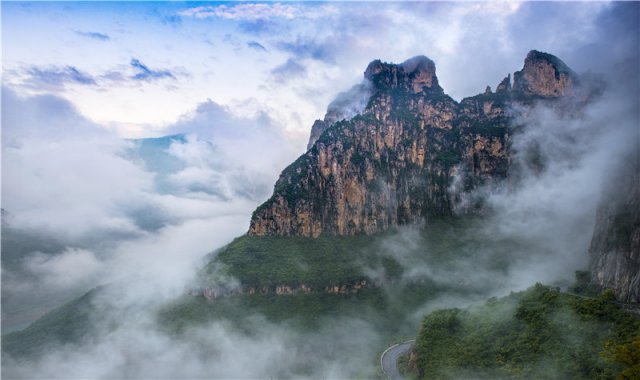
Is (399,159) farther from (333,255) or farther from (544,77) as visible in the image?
(544,77)

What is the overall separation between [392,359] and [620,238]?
159ft

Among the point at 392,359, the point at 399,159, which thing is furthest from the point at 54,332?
the point at 399,159

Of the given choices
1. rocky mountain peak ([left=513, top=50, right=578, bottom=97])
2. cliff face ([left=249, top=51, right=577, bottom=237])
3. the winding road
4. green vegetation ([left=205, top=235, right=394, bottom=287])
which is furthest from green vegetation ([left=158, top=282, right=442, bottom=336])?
rocky mountain peak ([left=513, top=50, right=578, bottom=97])

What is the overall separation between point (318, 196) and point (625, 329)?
121 meters

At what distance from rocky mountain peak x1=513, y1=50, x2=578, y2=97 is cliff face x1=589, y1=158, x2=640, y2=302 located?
109403 millimetres

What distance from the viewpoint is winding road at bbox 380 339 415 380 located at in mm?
82438

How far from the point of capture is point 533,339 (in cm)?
6172

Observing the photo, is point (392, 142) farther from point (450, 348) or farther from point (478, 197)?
point (450, 348)

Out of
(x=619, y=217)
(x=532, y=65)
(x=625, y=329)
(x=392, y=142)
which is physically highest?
(x=532, y=65)

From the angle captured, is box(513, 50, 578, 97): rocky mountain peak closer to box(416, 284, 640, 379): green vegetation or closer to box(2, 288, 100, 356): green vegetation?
box(416, 284, 640, 379): green vegetation

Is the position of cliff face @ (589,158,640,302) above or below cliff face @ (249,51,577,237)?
below

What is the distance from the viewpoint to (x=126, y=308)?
12638cm

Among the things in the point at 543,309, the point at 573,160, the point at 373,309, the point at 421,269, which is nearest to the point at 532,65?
the point at 573,160

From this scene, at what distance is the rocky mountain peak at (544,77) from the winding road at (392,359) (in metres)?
132
